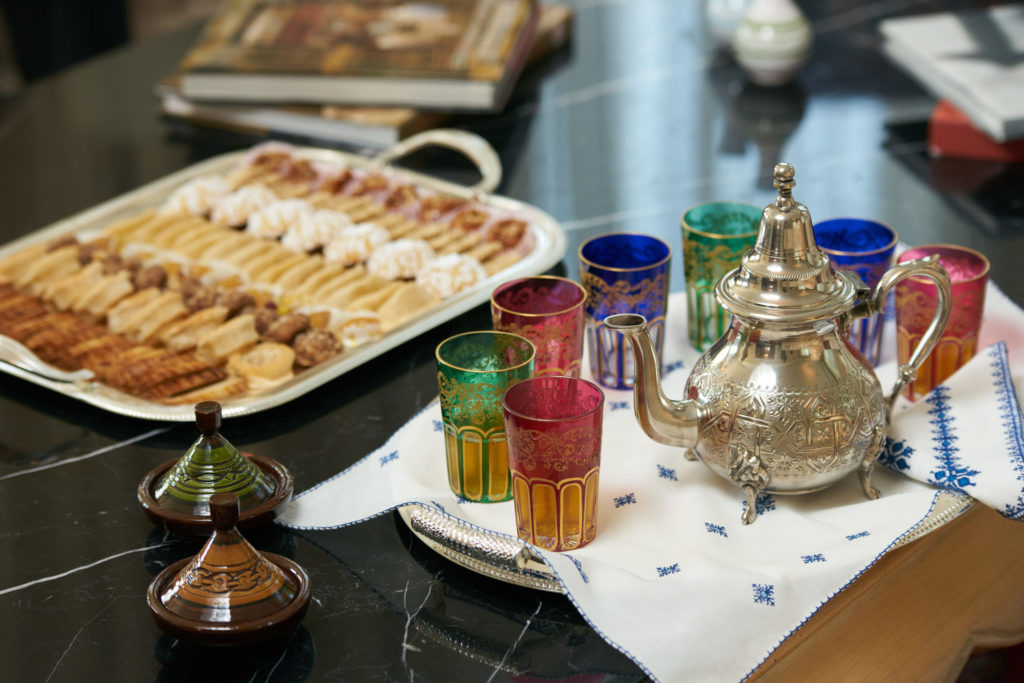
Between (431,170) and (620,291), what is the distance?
2.46 ft

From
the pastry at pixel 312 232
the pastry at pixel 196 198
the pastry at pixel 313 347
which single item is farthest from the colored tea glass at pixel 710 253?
the pastry at pixel 196 198

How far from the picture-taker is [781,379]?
757 millimetres

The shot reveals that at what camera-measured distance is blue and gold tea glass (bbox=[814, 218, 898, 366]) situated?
3.19 ft

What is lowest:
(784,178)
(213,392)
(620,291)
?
(213,392)

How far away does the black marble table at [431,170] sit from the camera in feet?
2.41

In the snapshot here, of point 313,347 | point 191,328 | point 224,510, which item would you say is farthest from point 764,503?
point 191,328

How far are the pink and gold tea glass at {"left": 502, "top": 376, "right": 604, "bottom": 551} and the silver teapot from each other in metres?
0.06

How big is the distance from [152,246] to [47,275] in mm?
126

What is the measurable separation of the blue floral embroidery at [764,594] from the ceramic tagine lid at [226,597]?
0.94 ft

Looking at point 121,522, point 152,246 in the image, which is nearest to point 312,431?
point 121,522

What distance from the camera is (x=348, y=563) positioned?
0.82 m

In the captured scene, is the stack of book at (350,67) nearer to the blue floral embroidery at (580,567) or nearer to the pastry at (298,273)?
the pastry at (298,273)

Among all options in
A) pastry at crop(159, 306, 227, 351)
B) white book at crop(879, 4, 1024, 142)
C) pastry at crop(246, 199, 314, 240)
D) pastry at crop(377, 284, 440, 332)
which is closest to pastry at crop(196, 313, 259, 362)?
pastry at crop(159, 306, 227, 351)

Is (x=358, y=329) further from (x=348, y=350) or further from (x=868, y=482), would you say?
(x=868, y=482)
